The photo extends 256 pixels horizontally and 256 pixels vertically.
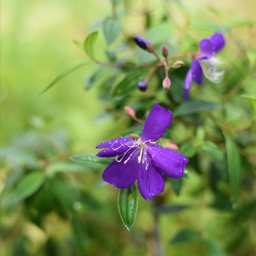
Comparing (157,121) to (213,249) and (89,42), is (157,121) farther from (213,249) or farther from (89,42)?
(213,249)

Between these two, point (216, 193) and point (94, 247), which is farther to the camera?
point (94, 247)

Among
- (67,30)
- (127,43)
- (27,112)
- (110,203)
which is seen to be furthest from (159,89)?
(67,30)

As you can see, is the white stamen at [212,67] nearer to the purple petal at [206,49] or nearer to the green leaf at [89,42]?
the purple petal at [206,49]

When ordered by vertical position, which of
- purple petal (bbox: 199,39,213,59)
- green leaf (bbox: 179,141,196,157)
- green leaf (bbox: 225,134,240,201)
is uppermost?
purple petal (bbox: 199,39,213,59)

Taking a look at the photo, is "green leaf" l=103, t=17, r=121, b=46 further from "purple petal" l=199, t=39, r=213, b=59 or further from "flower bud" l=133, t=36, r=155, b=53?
"purple petal" l=199, t=39, r=213, b=59

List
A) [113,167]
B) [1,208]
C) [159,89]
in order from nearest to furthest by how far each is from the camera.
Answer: [113,167] < [159,89] < [1,208]

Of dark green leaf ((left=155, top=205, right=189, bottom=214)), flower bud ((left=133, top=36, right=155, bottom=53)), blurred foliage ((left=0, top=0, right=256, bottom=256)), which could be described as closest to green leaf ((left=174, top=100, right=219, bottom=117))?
blurred foliage ((left=0, top=0, right=256, bottom=256))

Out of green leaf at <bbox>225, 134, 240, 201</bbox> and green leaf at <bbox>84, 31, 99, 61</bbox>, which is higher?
green leaf at <bbox>84, 31, 99, 61</bbox>

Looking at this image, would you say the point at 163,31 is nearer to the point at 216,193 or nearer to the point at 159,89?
the point at 159,89
